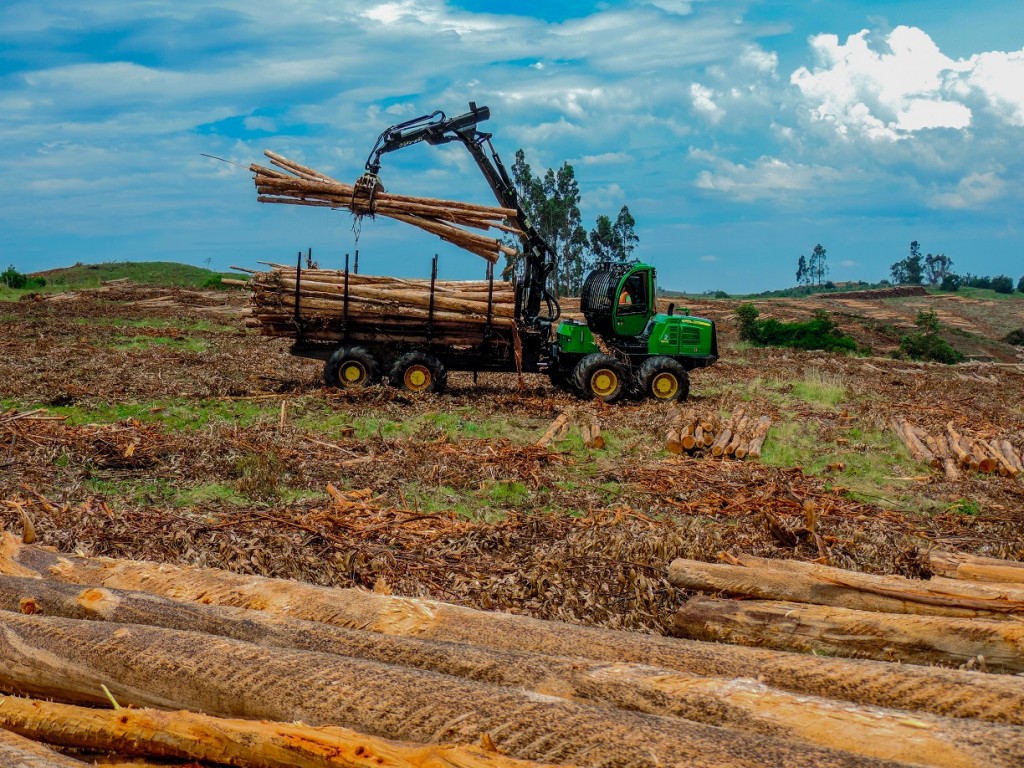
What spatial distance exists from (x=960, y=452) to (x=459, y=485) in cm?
721

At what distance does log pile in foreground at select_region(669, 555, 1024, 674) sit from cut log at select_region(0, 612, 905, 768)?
1.95 metres

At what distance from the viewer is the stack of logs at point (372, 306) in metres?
16.0

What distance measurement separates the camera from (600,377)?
54.0 ft

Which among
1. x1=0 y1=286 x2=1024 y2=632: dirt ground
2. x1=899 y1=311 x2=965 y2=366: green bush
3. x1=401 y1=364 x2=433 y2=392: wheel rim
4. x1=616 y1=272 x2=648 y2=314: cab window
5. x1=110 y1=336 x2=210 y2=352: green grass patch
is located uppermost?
x1=616 y1=272 x2=648 y2=314: cab window

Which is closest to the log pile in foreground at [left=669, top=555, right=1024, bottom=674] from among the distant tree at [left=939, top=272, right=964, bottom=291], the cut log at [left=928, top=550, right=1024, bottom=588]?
the cut log at [left=928, top=550, right=1024, bottom=588]

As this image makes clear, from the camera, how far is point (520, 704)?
306cm

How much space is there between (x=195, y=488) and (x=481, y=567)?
151 inches

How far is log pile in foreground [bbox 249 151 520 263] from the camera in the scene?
640 inches

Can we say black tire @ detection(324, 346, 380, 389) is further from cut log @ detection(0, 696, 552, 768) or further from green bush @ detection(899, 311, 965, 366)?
green bush @ detection(899, 311, 965, 366)

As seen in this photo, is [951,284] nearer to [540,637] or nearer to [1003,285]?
[1003,285]

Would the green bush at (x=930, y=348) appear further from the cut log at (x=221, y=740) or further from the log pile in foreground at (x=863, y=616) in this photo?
the cut log at (x=221, y=740)

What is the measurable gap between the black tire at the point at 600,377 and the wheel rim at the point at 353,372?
12.6 feet

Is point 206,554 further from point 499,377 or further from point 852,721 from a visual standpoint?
point 499,377

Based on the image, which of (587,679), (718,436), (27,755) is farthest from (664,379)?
(27,755)
